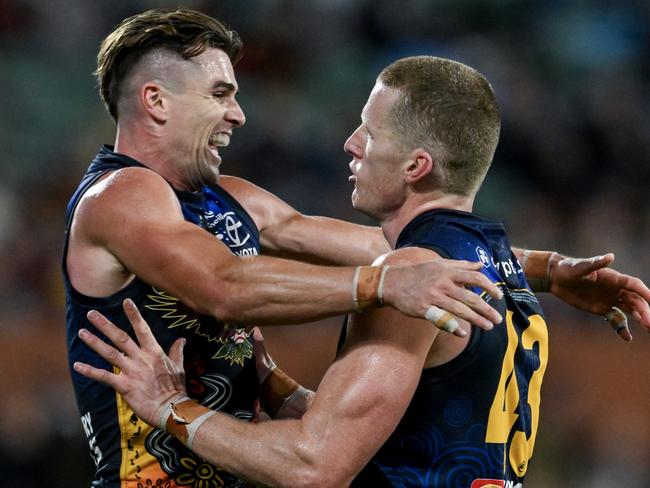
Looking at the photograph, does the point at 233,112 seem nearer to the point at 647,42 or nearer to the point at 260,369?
the point at 260,369

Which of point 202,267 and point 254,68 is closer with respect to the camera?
point 202,267

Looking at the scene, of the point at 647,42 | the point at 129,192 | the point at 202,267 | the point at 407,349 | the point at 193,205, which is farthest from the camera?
the point at 647,42

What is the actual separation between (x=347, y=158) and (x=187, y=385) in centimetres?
664

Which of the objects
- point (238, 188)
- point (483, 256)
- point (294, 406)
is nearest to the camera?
point (483, 256)

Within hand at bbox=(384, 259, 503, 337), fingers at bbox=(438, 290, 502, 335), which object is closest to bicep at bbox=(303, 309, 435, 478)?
hand at bbox=(384, 259, 503, 337)

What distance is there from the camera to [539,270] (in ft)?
16.4

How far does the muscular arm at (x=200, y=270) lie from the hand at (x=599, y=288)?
143cm

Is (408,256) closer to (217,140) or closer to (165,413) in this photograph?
(165,413)

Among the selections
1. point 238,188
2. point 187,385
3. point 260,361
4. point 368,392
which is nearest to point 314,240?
point 238,188

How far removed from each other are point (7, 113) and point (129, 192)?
7.11m

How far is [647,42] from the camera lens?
461 inches

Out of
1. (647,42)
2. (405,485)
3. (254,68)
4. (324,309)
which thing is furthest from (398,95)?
(647,42)

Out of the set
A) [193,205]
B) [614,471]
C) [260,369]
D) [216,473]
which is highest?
[193,205]

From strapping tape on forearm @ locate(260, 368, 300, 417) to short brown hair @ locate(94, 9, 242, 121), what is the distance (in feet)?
4.55
